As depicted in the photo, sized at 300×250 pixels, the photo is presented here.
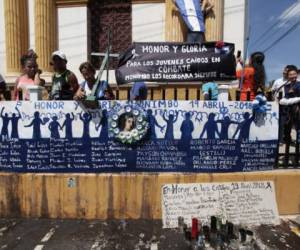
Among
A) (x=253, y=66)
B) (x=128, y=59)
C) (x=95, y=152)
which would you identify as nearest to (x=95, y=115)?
(x=95, y=152)

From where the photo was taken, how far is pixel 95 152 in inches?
184

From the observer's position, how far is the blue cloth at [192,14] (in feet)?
27.5

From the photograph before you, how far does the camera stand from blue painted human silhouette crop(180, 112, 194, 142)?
4.63 meters

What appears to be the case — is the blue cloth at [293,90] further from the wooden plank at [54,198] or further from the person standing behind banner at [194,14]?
the wooden plank at [54,198]

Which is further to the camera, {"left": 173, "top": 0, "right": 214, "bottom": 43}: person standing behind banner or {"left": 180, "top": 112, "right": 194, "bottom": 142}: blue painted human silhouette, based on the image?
{"left": 173, "top": 0, "right": 214, "bottom": 43}: person standing behind banner

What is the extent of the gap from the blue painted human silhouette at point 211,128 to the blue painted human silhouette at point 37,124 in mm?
2034

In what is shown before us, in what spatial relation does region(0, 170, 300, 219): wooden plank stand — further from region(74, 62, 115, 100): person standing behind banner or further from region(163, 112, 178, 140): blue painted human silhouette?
region(74, 62, 115, 100): person standing behind banner

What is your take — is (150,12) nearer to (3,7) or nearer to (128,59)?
(3,7)

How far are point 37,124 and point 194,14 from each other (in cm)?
518

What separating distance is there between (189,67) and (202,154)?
1.18 metres

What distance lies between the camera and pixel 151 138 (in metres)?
4.66

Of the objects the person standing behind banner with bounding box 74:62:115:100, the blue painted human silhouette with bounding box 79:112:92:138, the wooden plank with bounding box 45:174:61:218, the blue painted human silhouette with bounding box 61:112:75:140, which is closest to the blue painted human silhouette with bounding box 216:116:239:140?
the person standing behind banner with bounding box 74:62:115:100

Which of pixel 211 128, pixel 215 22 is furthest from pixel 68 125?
pixel 215 22

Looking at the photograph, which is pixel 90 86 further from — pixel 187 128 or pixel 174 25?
pixel 174 25
